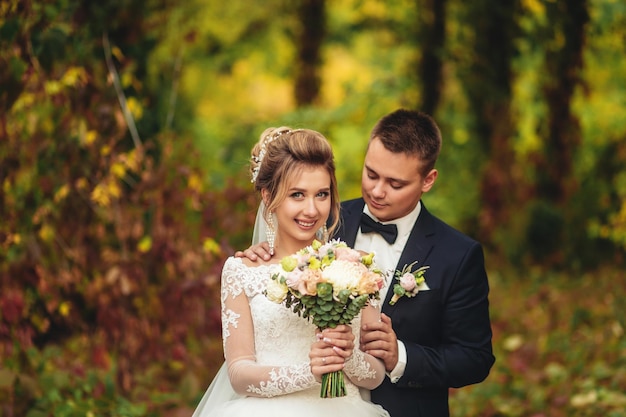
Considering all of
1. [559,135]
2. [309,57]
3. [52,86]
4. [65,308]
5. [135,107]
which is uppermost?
[309,57]

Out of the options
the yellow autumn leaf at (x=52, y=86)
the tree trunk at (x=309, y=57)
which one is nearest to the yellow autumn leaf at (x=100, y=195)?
the yellow autumn leaf at (x=52, y=86)

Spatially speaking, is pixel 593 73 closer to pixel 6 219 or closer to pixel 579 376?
pixel 579 376

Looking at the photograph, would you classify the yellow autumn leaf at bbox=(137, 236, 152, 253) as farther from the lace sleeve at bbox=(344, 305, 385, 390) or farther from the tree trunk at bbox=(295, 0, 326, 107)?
Answer: the tree trunk at bbox=(295, 0, 326, 107)

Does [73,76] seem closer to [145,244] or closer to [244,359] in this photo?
[145,244]

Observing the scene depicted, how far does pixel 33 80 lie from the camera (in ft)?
18.5

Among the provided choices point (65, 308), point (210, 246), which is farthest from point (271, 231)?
point (65, 308)

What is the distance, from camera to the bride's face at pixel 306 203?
3.31m

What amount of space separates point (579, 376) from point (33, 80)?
513 centimetres

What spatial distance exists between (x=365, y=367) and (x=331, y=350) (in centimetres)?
35

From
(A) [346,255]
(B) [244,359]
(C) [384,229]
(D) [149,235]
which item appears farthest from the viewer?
(D) [149,235]

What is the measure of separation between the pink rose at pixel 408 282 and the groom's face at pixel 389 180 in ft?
1.08

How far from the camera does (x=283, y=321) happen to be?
132 inches

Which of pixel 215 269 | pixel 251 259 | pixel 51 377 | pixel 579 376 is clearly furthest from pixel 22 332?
pixel 579 376

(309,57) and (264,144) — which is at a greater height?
(309,57)
